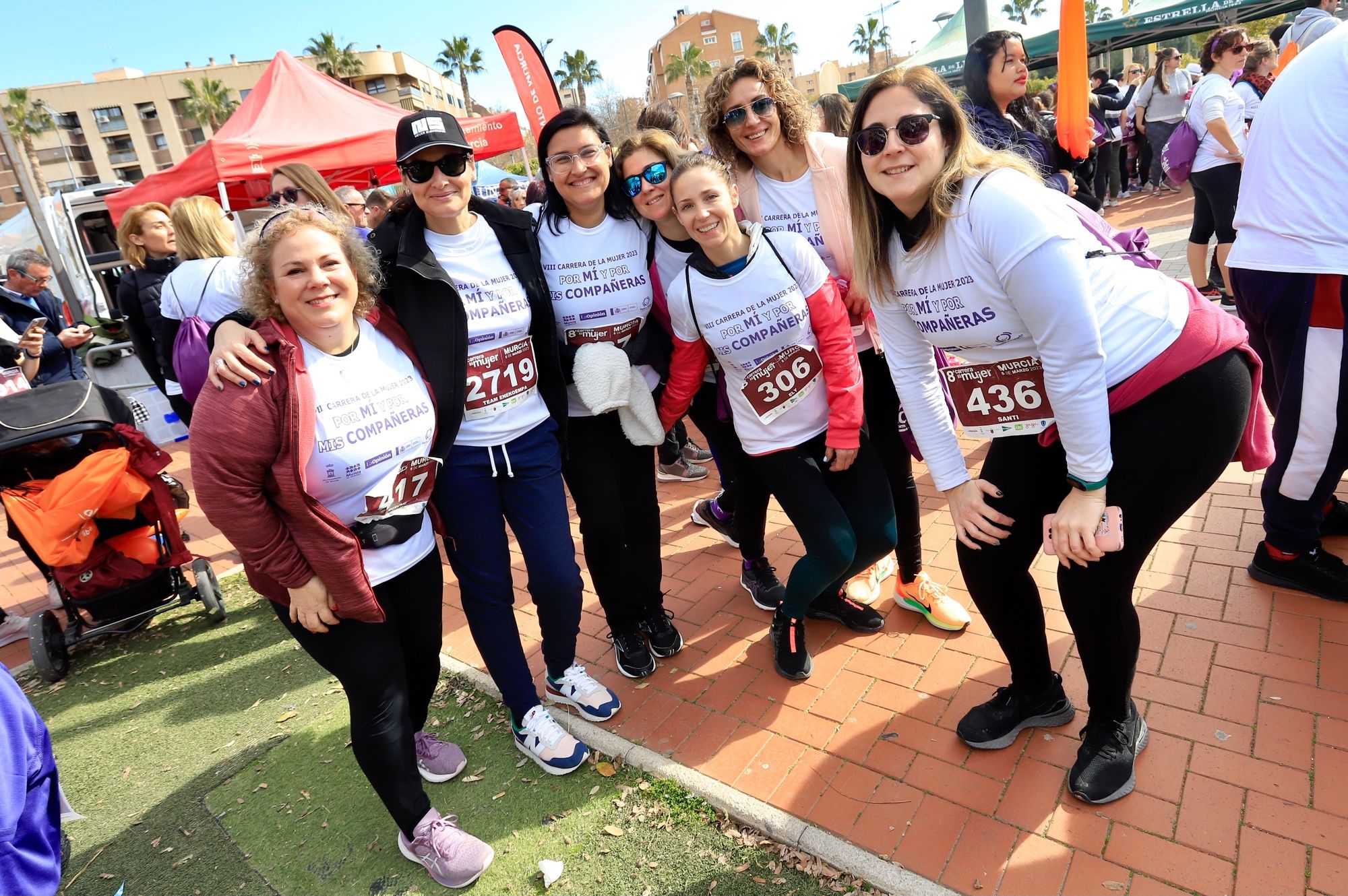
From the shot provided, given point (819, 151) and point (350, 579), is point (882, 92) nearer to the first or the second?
point (819, 151)

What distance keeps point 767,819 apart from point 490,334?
1.78 meters

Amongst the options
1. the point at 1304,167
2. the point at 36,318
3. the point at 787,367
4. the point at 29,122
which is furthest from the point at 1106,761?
the point at 29,122

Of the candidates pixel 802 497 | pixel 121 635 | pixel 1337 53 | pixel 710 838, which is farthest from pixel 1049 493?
pixel 121 635

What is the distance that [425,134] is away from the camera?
2.37 metres

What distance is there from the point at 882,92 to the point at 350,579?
1865 millimetres

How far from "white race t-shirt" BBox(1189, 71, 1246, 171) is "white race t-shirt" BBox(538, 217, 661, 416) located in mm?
5333

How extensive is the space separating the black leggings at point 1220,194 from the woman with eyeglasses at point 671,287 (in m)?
4.95

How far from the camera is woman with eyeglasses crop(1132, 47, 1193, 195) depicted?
33.1 feet

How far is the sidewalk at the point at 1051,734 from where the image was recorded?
201cm

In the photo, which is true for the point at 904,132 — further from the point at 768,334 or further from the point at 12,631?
the point at 12,631

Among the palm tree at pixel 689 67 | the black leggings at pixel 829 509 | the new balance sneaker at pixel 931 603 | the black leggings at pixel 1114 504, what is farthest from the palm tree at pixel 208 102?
the black leggings at pixel 1114 504

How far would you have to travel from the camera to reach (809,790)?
242 cm

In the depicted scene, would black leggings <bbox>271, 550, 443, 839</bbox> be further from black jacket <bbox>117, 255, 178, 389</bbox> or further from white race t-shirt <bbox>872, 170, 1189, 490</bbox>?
black jacket <bbox>117, 255, 178, 389</bbox>

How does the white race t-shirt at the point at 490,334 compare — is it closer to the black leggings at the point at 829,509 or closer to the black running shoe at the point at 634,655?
the black leggings at the point at 829,509
